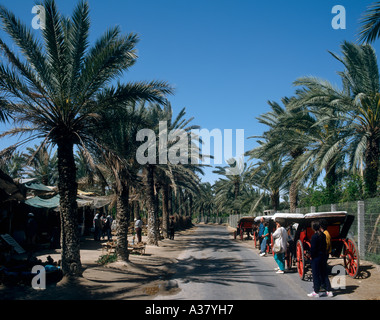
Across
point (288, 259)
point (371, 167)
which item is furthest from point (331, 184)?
point (288, 259)

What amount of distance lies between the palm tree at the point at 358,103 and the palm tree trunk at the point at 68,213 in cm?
1055

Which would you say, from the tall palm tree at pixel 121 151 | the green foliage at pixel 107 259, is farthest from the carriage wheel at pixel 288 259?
the green foliage at pixel 107 259

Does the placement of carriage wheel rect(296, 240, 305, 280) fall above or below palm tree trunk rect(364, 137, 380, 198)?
below

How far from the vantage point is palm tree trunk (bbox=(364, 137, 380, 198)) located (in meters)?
14.7

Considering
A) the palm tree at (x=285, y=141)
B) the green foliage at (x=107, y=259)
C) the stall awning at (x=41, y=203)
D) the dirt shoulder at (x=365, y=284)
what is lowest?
the green foliage at (x=107, y=259)

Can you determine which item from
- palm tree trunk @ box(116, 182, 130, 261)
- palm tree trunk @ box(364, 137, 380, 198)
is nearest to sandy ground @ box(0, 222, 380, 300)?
palm tree trunk @ box(116, 182, 130, 261)

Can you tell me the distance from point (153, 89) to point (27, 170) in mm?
30158

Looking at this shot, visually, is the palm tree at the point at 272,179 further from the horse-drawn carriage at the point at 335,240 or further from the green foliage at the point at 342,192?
the horse-drawn carriage at the point at 335,240

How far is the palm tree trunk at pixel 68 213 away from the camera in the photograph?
11070mm

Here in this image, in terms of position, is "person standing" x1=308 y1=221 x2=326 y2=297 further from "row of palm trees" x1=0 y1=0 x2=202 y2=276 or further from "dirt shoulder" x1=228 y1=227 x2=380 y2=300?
"row of palm trees" x1=0 y1=0 x2=202 y2=276

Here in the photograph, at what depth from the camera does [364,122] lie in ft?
50.3

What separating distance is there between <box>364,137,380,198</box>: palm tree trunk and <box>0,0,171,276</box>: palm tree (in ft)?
32.7
